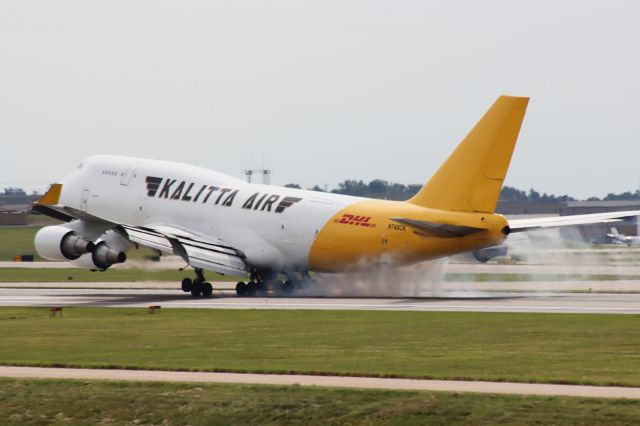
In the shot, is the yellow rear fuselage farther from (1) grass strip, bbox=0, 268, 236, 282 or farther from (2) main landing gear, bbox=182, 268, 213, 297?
(1) grass strip, bbox=0, 268, 236, 282

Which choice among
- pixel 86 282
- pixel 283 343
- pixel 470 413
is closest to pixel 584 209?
pixel 86 282

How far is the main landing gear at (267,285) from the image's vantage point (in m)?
58.4

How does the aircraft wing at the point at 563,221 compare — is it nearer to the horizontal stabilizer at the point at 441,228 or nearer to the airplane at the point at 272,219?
the airplane at the point at 272,219

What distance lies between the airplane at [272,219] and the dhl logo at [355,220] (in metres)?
0.05

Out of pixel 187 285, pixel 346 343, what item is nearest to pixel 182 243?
pixel 187 285

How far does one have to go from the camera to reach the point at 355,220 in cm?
5334

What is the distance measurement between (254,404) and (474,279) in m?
46.7

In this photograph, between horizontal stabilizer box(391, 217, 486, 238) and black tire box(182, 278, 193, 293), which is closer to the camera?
horizontal stabilizer box(391, 217, 486, 238)

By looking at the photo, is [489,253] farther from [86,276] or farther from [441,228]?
[86,276]

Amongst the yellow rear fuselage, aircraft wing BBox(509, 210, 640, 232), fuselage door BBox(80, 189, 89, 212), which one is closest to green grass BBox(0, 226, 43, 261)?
fuselage door BBox(80, 189, 89, 212)

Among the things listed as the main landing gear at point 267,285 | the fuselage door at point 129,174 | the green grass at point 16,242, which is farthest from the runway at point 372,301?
the green grass at point 16,242

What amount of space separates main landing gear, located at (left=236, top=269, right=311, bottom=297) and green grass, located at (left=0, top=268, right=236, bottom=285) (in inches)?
521

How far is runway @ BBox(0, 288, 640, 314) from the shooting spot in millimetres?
45469

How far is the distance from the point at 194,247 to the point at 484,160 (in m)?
15.2
